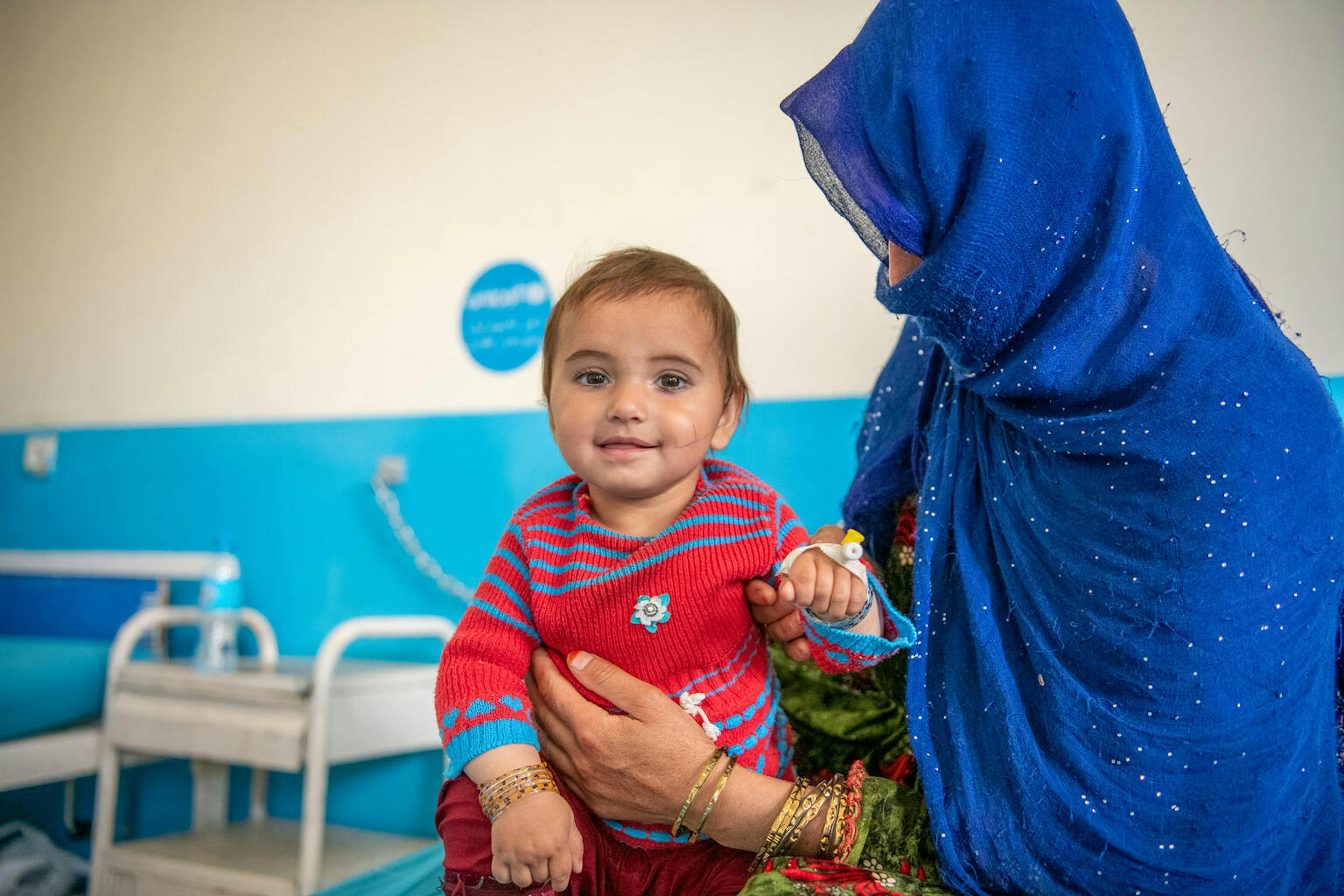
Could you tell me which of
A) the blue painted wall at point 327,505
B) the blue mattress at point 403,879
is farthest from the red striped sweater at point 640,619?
the blue painted wall at point 327,505

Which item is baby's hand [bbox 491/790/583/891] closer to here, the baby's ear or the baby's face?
the baby's face

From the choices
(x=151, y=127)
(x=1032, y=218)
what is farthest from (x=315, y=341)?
(x=1032, y=218)

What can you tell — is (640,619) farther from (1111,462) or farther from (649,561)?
(1111,462)

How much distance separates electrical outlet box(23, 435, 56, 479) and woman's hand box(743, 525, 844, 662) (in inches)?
112

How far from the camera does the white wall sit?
1.54m

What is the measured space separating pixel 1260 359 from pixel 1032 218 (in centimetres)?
22

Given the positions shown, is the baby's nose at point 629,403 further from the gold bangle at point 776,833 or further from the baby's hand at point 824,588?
the gold bangle at point 776,833

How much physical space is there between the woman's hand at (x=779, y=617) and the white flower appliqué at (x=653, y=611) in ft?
0.28

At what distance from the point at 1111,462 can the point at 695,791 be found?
47 centimetres

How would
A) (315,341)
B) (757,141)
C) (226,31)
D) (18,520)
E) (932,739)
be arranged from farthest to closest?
(18,520), (226,31), (315,341), (757,141), (932,739)

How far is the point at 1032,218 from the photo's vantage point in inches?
31.7

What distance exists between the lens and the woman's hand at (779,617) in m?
0.96

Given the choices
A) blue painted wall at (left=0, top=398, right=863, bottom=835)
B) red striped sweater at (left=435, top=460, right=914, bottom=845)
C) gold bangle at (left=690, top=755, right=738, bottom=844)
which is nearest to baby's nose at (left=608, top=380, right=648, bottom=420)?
red striped sweater at (left=435, top=460, right=914, bottom=845)

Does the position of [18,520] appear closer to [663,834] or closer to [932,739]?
[663,834]
